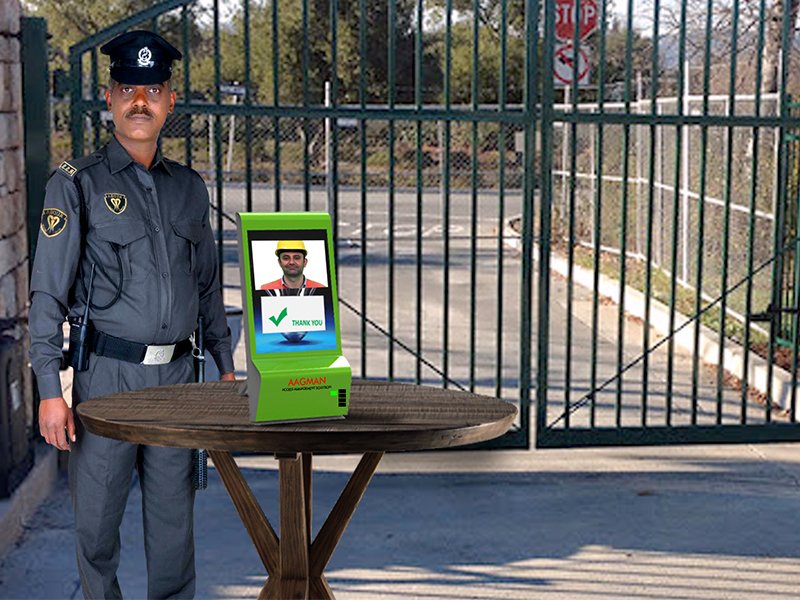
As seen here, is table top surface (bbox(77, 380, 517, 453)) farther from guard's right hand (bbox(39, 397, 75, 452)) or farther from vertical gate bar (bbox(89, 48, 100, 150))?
vertical gate bar (bbox(89, 48, 100, 150))

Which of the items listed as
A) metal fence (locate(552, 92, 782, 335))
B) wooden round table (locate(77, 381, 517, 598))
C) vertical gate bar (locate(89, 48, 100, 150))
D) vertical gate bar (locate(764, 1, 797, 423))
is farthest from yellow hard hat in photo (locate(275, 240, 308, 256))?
metal fence (locate(552, 92, 782, 335))

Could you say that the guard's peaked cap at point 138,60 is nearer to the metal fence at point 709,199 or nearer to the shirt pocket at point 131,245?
the shirt pocket at point 131,245

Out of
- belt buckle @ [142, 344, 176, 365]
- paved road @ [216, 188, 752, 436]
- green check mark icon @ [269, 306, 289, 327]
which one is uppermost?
green check mark icon @ [269, 306, 289, 327]

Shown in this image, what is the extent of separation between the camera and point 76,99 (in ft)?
23.5

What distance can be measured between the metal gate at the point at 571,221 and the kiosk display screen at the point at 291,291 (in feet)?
9.69

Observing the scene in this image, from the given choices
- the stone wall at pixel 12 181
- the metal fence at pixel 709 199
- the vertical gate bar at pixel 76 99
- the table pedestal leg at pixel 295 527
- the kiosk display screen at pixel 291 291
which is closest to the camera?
the kiosk display screen at pixel 291 291

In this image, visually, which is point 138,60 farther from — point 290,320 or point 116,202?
point 290,320

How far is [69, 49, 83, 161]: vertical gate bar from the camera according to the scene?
23.4ft

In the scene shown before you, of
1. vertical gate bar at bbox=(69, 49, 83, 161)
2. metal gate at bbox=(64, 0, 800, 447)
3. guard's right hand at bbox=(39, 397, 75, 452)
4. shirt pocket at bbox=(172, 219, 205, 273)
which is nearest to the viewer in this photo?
guard's right hand at bbox=(39, 397, 75, 452)

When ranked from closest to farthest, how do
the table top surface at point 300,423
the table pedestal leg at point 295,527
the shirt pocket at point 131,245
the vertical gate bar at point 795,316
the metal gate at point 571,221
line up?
the table top surface at point 300,423 → the table pedestal leg at point 295,527 → the shirt pocket at point 131,245 → the metal gate at point 571,221 → the vertical gate bar at point 795,316

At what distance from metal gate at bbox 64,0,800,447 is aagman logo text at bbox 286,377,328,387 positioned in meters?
3.11

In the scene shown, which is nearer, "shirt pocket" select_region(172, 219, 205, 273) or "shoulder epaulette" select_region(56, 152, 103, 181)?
"shoulder epaulette" select_region(56, 152, 103, 181)

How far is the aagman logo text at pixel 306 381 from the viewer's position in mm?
3795

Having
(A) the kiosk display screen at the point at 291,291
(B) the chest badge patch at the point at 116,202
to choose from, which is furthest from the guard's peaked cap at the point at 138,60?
(A) the kiosk display screen at the point at 291,291
